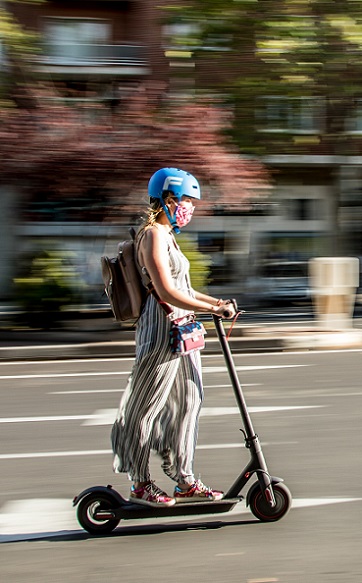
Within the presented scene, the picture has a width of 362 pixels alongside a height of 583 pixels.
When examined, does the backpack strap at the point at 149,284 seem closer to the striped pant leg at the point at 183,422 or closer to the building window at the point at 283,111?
the striped pant leg at the point at 183,422

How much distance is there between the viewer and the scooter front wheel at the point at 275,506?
15.6 feet

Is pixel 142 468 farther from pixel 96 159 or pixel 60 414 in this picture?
pixel 96 159

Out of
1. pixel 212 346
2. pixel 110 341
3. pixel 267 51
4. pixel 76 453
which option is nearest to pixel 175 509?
pixel 76 453

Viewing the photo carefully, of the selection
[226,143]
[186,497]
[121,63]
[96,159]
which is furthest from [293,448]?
[121,63]

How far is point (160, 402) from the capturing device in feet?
15.2

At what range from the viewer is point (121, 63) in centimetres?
2973

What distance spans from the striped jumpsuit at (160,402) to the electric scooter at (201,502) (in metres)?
0.14


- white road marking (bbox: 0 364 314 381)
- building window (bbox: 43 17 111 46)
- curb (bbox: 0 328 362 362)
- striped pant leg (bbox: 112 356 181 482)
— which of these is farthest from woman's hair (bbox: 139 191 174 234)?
building window (bbox: 43 17 111 46)

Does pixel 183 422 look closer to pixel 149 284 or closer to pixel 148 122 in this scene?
pixel 149 284

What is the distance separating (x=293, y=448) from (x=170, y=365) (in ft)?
7.64

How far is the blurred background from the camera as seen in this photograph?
628 inches

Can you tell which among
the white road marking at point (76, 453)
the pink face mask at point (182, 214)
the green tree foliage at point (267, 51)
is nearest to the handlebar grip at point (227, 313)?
the pink face mask at point (182, 214)

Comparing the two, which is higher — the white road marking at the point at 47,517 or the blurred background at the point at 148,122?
the blurred background at the point at 148,122

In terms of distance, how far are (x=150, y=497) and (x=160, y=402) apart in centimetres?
46
